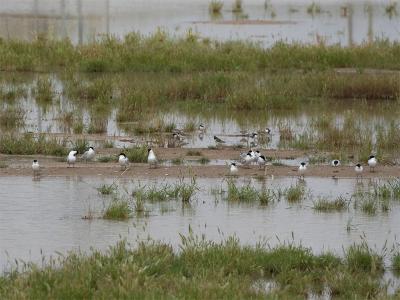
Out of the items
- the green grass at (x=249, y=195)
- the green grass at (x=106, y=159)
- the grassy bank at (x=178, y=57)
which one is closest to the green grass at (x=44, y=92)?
the grassy bank at (x=178, y=57)

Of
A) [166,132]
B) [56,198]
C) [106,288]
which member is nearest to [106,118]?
[166,132]

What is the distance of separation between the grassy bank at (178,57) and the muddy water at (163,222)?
13320 mm

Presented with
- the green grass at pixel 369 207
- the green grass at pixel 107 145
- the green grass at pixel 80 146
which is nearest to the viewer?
the green grass at pixel 369 207

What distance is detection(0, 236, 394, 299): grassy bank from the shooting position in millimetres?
9461

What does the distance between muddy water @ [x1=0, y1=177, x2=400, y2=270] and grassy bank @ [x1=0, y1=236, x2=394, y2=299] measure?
2.74 ft

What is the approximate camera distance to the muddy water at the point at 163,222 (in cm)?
1256

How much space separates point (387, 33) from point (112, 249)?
108 feet

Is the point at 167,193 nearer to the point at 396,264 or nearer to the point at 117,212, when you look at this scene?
the point at 117,212

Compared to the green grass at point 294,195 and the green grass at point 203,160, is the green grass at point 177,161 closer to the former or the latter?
the green grass at point 203,160

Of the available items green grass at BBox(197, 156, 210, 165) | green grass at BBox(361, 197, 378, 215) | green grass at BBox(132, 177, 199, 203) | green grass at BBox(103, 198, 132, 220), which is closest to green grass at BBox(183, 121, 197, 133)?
green grass at BBox(197, 156, 210, 165)

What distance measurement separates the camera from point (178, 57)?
30.1 m

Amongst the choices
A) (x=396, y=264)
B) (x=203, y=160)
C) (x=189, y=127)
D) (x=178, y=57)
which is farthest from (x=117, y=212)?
(x=178, y=57)

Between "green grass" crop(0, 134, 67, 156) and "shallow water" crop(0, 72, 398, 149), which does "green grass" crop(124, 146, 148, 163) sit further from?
"shallow water" crop(0, 72, 398, 149)

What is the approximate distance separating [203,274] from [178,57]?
20.2 meters
